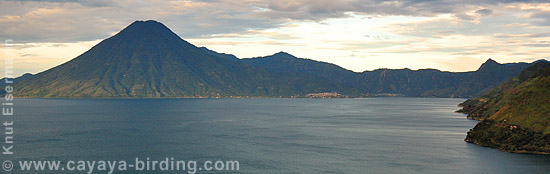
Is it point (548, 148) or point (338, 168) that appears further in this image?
point (548, 148)

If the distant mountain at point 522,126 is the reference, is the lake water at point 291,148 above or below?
below

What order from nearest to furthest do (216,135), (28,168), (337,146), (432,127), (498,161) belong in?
1. (28,168)
2. (498,161)
3. (337,146)
4. (216,135)
5. (432,127)

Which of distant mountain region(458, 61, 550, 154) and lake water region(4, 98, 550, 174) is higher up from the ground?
distant mountain region(458, 61, 550, 154)

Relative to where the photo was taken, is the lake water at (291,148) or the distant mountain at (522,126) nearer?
the lake water at (291,148)

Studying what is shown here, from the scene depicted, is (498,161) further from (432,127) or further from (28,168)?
(28,168)

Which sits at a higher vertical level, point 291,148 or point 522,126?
point 522,126

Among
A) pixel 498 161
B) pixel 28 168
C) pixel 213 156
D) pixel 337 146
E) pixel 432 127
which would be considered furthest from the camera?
pixel 432 127

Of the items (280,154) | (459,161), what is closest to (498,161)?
(459,161)

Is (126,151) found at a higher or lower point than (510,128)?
lower

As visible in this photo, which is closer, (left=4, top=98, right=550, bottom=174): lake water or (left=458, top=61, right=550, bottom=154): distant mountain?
(left=4, top=98, right=550, bottom=174): lake water

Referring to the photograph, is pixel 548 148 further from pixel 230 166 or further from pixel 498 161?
pixel 230 166

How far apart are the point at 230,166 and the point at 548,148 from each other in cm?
8077

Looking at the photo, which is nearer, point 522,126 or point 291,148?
point 522,126

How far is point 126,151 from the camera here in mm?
129125
